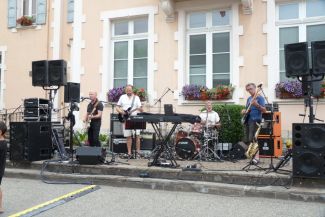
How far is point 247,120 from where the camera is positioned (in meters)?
7.99

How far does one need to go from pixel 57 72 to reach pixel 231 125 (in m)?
3.95

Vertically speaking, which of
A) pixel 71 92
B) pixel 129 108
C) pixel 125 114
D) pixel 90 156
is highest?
pixel 71 92

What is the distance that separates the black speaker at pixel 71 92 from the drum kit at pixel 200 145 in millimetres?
2434

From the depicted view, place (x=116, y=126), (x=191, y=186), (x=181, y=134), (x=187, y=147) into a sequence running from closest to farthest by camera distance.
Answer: (x=191, y=186) < (x=187, y=147) < (x=181, y=134) < (x=116, y=126)

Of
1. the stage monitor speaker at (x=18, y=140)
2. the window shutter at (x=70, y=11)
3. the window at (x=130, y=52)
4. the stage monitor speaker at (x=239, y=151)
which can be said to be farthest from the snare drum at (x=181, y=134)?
the window shutter at (x=70, y=11)

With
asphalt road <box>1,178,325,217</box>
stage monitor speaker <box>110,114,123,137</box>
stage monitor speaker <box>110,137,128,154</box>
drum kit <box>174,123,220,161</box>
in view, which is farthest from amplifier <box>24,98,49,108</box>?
drum kit <box>174,123,220,161</box>

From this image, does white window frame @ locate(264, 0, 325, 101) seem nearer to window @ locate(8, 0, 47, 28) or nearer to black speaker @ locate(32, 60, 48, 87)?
black speaker @ locate(32, 60, 48, 87)

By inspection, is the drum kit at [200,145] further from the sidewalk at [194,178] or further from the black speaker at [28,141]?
the black speaker at [28,141]

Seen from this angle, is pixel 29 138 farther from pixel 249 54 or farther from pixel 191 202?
pixel 249 54

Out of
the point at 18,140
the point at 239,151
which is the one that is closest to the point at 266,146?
the point at 239,151

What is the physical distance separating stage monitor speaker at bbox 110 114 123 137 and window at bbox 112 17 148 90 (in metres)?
1.47

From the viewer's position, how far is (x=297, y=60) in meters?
6.18

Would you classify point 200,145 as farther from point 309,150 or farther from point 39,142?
point 39,142

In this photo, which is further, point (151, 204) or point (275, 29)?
point (275, 29)
